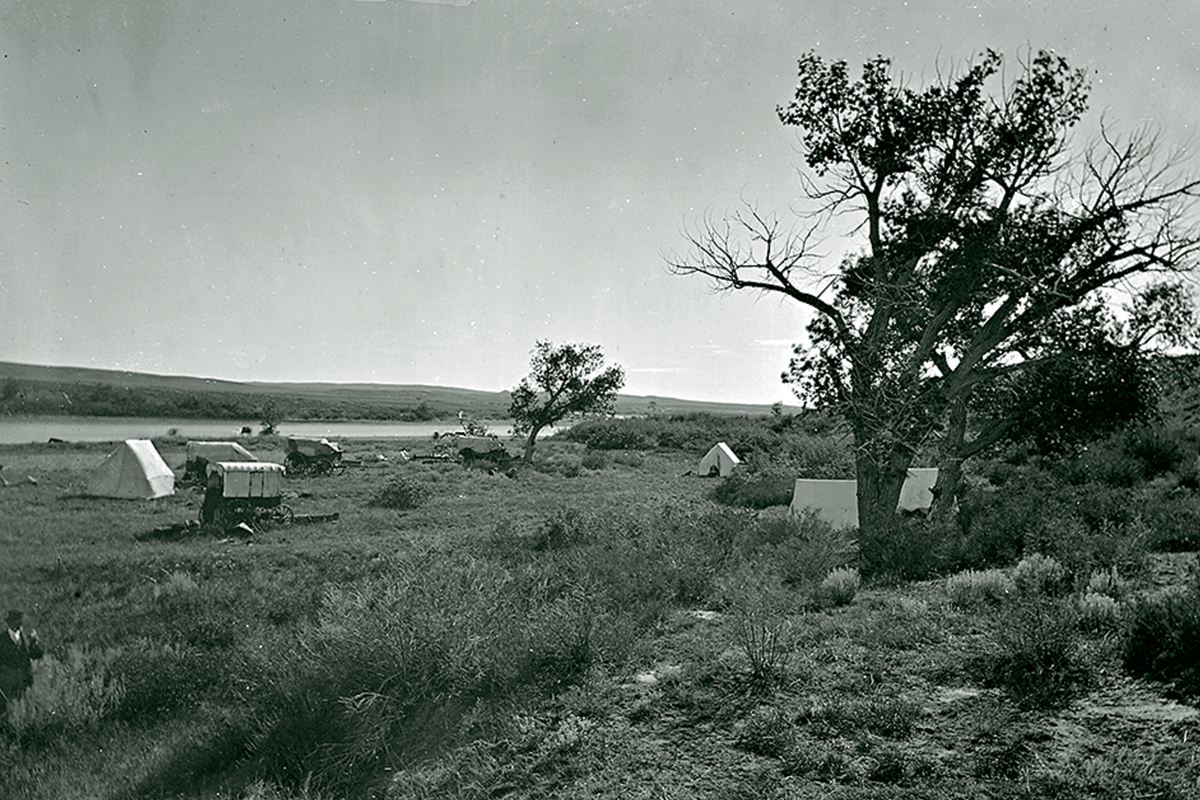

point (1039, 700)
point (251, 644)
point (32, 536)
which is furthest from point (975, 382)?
point (32, 536)

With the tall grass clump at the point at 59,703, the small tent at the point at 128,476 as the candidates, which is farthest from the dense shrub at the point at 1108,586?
the small tent at the point at 128,476

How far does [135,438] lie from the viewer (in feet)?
93.4

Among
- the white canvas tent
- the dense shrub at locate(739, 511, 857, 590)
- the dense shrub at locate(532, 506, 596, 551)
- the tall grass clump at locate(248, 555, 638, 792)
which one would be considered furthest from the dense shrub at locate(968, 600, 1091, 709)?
the white canvas tent

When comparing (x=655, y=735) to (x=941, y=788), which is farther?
(x=655, y=735)

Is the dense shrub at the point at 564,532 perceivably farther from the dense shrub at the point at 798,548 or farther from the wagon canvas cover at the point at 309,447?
the wagon canvas cover at the point at 309,447

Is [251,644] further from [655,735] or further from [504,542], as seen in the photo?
[504,542]

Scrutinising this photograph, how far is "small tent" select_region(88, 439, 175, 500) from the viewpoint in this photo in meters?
26.3

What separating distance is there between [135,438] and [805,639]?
28.0 m

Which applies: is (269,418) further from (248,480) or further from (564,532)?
(564,532)

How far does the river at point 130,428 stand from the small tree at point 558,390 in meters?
5.08

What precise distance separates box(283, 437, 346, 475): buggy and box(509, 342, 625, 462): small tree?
→ 1040 centimetres

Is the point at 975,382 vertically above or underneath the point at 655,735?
above

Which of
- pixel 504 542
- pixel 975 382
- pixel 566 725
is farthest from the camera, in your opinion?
pixel 504 542

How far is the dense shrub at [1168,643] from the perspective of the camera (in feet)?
17.3
